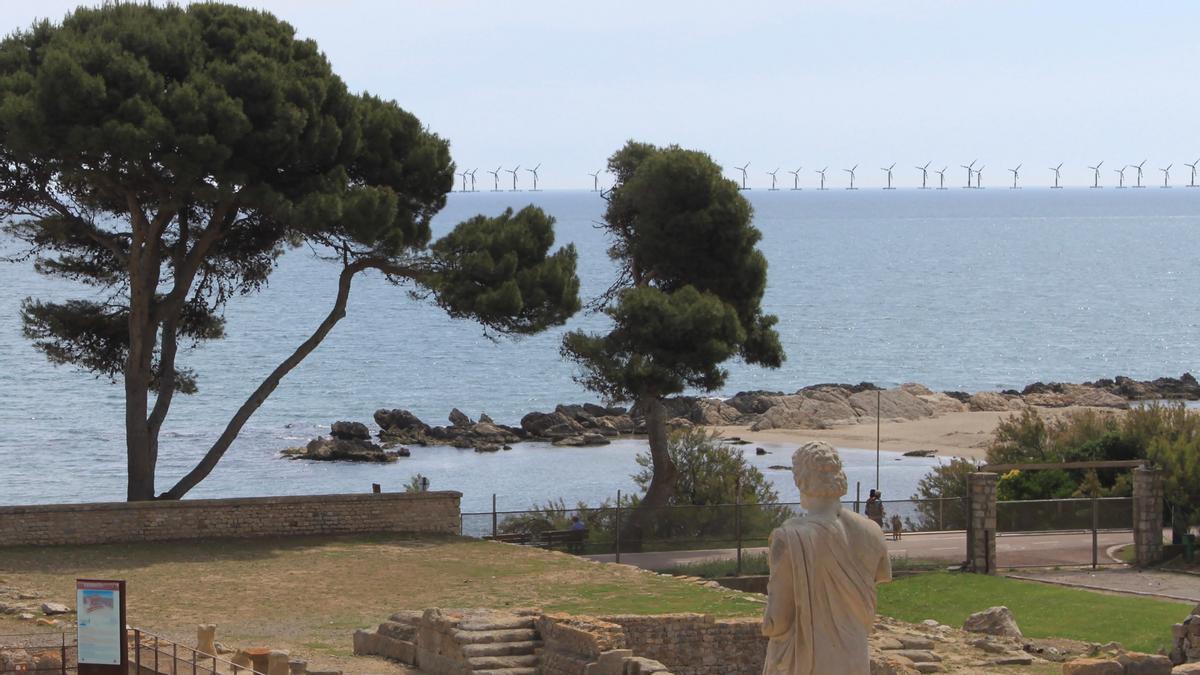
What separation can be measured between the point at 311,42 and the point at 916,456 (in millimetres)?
36468

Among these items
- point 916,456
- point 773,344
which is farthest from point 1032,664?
point 916,456

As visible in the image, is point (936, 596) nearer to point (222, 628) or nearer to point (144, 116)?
point (222, 628)

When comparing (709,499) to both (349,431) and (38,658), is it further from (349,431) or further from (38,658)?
(349,431)

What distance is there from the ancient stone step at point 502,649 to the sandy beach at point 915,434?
45.3 metres

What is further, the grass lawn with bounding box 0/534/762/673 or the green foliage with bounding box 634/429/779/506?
the green foliage with bounding box 634/429/779/506

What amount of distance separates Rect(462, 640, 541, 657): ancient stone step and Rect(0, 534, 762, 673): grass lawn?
5.32ft

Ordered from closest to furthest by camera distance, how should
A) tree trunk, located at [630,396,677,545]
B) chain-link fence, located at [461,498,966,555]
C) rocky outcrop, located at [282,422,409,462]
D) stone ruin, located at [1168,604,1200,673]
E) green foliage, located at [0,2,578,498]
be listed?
stone ruin, located at [1168,604,1200,673], green foliage, located at [0,2,578,498], chain-link fence, located at [461,498,966,555], tree trunk, located at [630,396,677,545], rocky outcrop, located at [282,422,409,462]

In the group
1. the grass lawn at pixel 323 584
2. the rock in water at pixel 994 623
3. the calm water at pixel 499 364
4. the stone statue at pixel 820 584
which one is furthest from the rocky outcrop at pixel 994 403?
the stone statue at pixel 820 584

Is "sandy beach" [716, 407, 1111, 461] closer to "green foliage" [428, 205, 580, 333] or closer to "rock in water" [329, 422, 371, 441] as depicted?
"rock in water" [329, 422, 371, 441]

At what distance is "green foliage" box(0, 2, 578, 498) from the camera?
3131 cm

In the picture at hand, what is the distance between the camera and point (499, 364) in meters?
115

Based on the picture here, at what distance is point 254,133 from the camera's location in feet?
106

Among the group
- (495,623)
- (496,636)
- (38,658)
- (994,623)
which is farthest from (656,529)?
(38,658)

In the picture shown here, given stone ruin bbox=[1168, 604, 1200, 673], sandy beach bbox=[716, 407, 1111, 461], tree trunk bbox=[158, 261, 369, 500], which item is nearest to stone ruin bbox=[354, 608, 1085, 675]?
stone ruin bbox=[1168, 604, 1200, 673]
